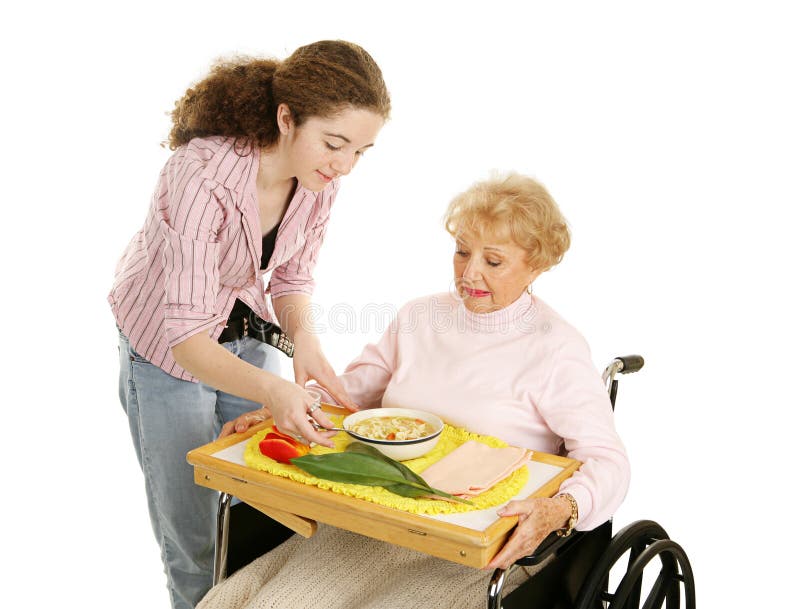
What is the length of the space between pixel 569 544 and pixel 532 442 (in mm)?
268

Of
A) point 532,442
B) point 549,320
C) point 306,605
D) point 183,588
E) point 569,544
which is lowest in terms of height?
point 183,588

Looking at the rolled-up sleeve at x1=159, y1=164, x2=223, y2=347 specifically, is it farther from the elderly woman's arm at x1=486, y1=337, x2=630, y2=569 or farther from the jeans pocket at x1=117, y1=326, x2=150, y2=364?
the elderly woman's arm at x1=486, y1=337, x2=630, y2=569

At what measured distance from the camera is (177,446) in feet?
7.69

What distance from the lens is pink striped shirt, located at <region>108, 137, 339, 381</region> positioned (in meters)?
2.05

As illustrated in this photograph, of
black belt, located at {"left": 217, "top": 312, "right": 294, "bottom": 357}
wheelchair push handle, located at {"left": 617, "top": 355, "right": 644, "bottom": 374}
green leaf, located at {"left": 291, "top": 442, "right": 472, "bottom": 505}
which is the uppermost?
wheelchair push handle, located at {"left": 617, "top": 355, "right": 644, "bottom": 374}

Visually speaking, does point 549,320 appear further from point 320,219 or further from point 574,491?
point 320,219

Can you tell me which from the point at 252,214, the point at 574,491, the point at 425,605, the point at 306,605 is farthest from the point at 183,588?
the point at 574,491

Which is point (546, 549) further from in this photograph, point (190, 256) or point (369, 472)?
point (190, 256)

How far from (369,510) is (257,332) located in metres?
0.92

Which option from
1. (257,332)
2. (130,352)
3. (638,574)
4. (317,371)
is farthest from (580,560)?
(130,352)

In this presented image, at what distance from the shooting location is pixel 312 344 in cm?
232

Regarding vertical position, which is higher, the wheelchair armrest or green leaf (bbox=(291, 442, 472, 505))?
green leaf (bbox=(291, 442, 472, 505))

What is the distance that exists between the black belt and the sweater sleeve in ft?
2.77

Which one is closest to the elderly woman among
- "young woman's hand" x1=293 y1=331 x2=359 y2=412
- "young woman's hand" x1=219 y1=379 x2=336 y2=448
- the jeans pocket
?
"young woman's hand" x1=293 y1=331 x2=359 y2=412
